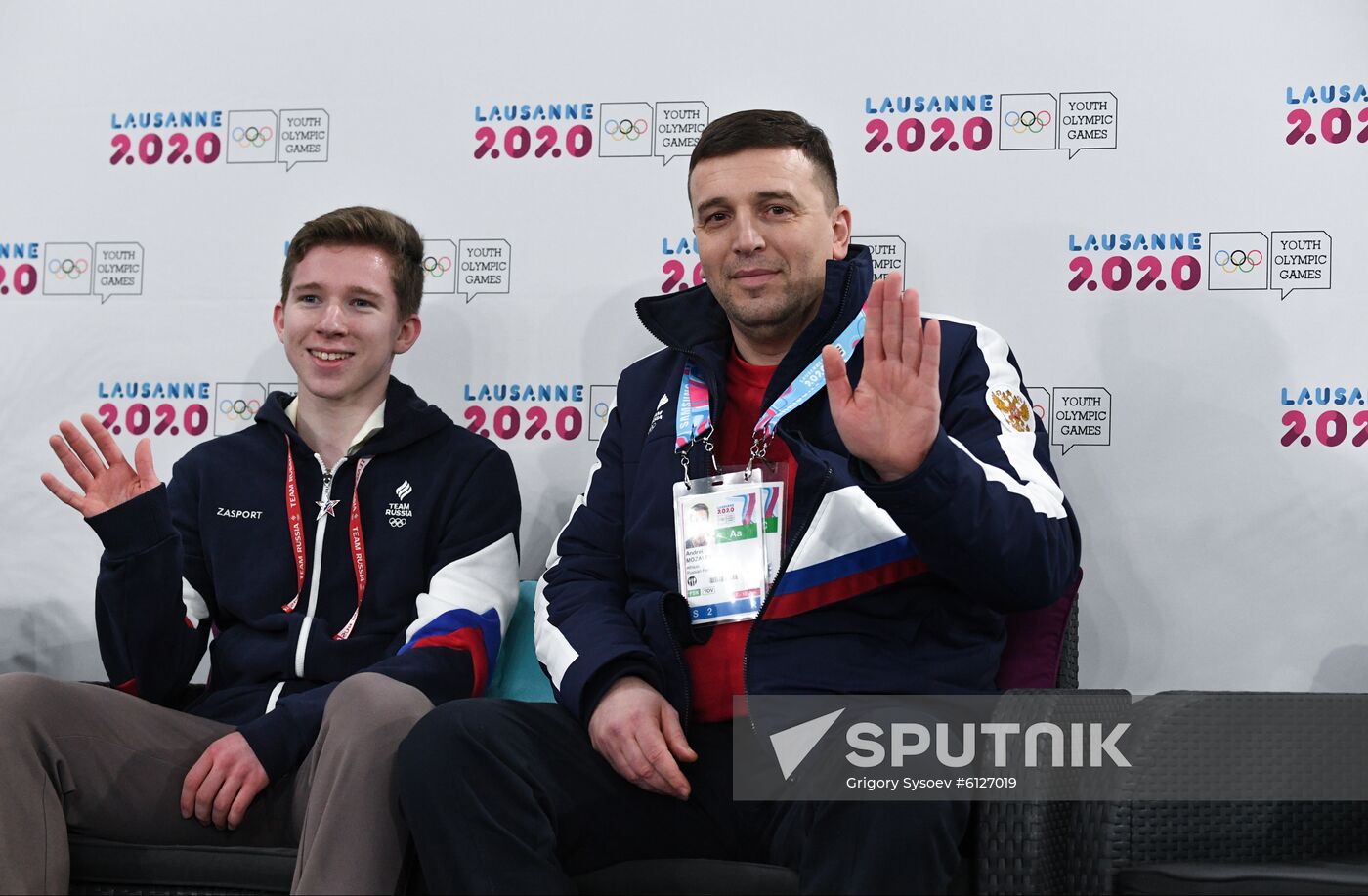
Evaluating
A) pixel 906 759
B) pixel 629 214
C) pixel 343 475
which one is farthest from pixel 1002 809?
pixel 629 214

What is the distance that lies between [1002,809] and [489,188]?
77.8 inches

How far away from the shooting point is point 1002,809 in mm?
1862

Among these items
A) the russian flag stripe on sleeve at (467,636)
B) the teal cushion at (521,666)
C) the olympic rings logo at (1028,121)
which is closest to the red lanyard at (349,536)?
the russian flag stripe on sleeve at (467,636)

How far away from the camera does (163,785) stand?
220cm

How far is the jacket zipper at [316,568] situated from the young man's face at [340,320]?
16 centimetres

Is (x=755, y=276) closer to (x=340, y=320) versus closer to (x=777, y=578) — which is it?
(x=777, y=578)

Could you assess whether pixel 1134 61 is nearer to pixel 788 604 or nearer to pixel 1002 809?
pixel 788 604

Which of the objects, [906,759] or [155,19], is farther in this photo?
[155,19]

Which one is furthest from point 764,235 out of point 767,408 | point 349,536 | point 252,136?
point 252,136

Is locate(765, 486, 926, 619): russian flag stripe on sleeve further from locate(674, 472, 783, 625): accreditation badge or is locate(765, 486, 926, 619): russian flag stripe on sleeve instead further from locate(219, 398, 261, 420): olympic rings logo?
Result: locate(219, 398, 261, 420): olympic rings logo

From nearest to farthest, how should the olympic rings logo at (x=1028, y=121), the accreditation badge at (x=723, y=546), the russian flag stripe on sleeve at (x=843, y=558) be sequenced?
the russian flag stripe on sleeve at (x=843, y=558), the accreditation badge at (x=723, y=546), the olympic rings logo at (x=1028, y=121)

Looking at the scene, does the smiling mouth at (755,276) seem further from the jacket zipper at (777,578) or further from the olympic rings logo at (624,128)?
the olympic rings logo at (624,128)

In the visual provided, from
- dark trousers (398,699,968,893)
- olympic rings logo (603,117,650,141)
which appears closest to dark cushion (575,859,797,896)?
dark trousers (398,699,968,893)

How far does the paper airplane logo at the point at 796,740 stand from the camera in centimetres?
204
